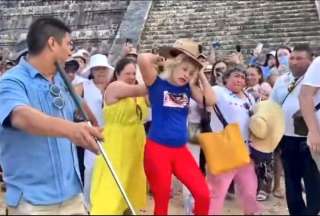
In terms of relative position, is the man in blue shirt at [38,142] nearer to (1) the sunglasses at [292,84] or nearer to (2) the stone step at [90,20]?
(1) the sunglasses at [292,84]

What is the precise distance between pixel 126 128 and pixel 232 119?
1020mm

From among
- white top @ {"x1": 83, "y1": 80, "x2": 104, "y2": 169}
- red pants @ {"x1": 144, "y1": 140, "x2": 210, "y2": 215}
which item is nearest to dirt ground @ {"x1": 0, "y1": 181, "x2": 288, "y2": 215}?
red pants @ {"x1": 144, "y1": 140, "x2": 210, "y2": 215}

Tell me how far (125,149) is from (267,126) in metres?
1.25

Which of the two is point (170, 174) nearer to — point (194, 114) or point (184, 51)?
point (184, 51)

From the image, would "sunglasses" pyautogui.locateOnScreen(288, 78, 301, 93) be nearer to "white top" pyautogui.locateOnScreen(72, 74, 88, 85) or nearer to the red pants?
the red pants

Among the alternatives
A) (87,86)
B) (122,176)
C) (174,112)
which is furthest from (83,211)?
(87,86)

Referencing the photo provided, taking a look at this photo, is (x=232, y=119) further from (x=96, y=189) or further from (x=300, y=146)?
(x=96, y=189)

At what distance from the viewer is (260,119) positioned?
571 cm

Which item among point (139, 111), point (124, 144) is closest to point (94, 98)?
point (139, 111)

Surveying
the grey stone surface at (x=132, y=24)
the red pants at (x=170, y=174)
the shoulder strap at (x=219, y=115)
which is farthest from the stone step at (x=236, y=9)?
the red pants at (x=170, y=174)

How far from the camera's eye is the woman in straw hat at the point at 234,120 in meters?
5.27

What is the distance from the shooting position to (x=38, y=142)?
3.30 m

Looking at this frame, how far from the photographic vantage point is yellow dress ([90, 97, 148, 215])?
564 cm

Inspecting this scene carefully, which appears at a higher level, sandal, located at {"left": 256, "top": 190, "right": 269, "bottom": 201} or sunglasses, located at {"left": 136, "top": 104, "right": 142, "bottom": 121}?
sunglasses, located at {"left": 136, "top": 104, "right": 142, "bottom": 121}
